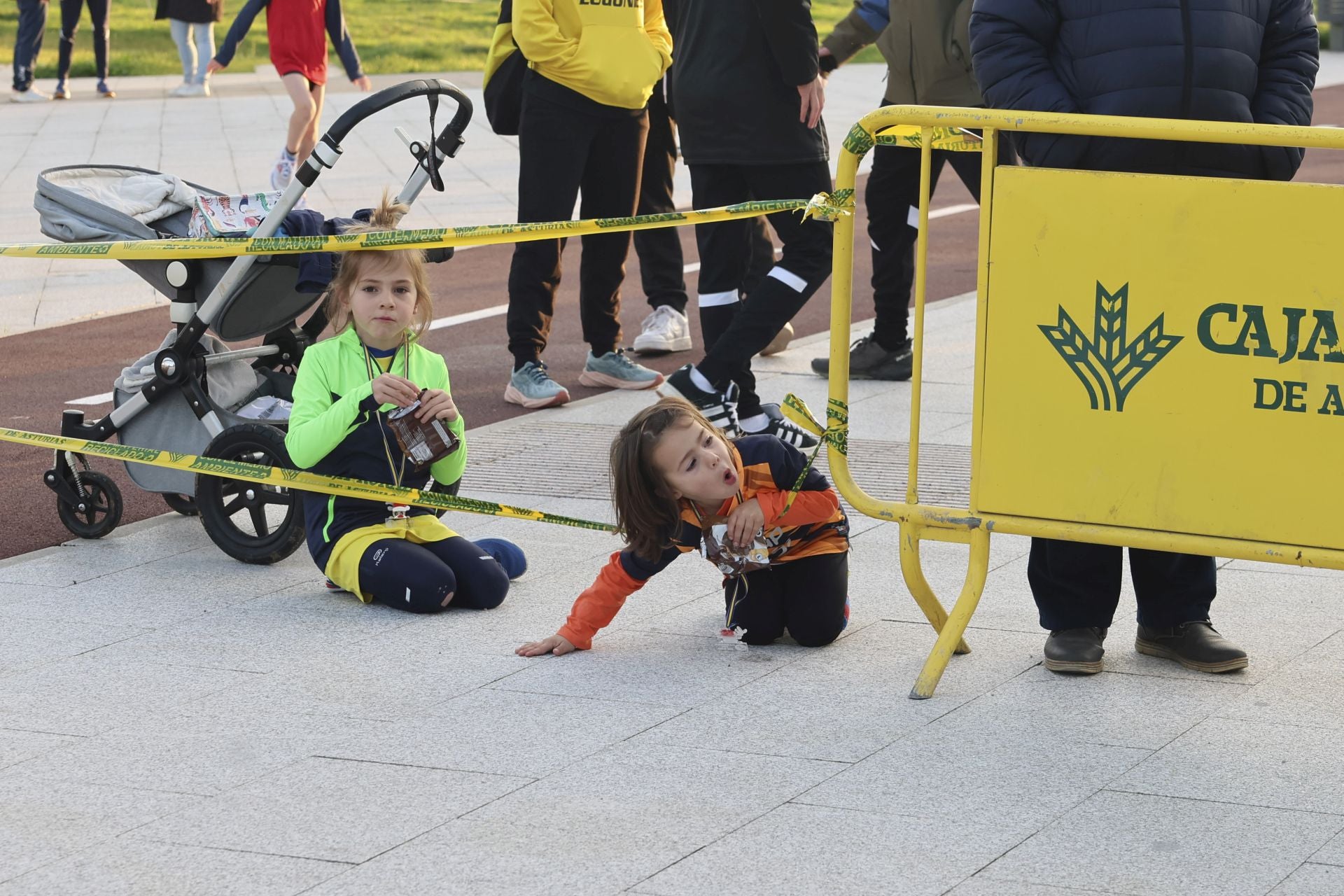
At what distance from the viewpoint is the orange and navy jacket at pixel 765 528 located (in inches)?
175

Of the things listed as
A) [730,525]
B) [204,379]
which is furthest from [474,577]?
[204,379]

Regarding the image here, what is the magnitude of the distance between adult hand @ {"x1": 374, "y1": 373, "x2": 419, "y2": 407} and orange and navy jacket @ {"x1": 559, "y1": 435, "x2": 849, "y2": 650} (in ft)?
2.64

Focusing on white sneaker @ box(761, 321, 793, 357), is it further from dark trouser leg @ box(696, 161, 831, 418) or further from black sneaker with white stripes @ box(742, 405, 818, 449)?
dark trouser leg @ box(696, 161, 831, 418)

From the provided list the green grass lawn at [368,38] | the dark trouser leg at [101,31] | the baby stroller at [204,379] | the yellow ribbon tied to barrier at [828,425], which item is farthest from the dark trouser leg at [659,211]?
the green grass lawn at [368,38]

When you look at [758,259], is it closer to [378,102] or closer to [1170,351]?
[378,102]

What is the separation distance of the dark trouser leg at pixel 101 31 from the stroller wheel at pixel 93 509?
15.4 meters

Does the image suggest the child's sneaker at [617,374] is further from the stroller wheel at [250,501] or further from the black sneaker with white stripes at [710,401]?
A: the stroller wheel at [250,501]

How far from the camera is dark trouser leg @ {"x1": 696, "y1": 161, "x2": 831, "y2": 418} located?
6.62 metres

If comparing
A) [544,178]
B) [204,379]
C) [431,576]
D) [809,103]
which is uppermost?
[809,103]

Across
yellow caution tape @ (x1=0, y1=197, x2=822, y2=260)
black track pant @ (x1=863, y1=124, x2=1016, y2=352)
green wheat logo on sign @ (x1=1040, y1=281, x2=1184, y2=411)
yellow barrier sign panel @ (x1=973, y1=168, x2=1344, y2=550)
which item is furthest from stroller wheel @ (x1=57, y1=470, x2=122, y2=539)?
black track pant @ (x1=863, y1=124, x2=1016, y2=352)

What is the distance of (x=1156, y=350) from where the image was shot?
156 inches

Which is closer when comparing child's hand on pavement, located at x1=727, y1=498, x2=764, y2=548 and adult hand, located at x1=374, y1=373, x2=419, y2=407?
child's hand on pavement, located at x1=727, y1=498, x2=764, y2=548

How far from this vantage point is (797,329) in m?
9.41

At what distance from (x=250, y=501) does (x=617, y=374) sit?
274 cm
